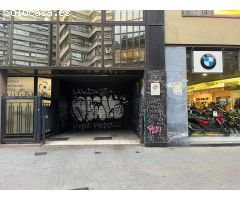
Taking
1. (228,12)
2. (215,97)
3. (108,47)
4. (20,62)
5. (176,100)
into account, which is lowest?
(176,100)

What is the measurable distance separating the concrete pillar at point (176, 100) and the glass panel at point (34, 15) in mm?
4504

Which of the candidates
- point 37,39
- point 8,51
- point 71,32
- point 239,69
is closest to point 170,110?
point 239,69

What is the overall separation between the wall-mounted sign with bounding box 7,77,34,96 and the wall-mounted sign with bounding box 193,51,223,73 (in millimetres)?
6765

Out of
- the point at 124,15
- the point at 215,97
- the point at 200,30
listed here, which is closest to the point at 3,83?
the point at 124,15

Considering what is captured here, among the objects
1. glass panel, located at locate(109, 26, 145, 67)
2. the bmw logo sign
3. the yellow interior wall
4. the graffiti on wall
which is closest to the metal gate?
glass panel, located at locate(109, 26, 145, 67)

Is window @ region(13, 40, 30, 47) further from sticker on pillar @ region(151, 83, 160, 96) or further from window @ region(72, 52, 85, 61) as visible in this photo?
sticker on pillar @ region(151, 83, 160, 96)

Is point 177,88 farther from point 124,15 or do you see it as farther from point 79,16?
point 79,16

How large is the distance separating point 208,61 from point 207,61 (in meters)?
0.04

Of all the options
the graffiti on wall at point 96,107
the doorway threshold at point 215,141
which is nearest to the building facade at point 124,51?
the doorway threshold at point 215,141

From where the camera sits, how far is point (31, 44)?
11.5 m

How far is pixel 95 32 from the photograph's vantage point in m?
11.7

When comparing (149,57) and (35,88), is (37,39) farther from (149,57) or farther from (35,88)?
(149,57)

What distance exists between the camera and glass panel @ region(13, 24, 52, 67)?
11.5 meters

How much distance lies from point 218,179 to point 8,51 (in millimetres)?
8540
